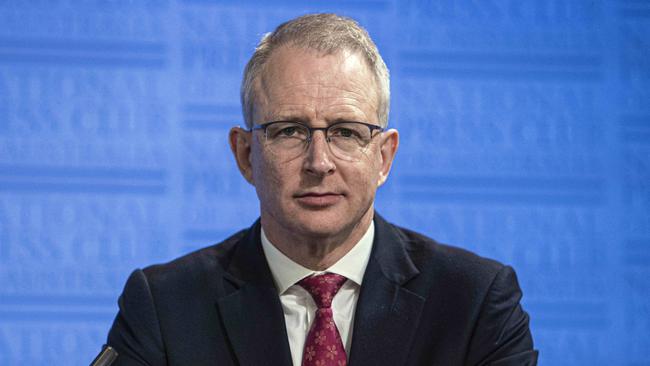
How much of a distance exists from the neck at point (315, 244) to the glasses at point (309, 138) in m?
0.18

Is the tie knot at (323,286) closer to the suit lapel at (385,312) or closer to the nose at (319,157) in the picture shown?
the suit lapel at (385,312)

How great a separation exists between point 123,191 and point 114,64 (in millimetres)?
439

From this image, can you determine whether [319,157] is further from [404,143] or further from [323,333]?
[404,143]

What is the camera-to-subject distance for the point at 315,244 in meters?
2.10

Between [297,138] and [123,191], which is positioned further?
[123,191]

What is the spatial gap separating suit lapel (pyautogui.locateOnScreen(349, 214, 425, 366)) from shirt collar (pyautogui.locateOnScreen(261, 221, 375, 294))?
Answer: 2 centimetres

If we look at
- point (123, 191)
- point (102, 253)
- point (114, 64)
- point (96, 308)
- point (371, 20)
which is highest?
point (371, 20)

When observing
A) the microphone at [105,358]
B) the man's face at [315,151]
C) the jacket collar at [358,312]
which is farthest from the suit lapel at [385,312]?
the microphone at [105,358]

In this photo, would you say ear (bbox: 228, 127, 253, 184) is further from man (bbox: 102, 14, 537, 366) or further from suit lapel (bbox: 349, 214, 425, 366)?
suit lapel (bbox: 349, 214, 425, 366)

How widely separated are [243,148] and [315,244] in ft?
0.98

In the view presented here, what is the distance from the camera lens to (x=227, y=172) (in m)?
3.12

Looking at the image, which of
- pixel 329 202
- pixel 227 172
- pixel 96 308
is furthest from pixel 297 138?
pixel 96 308

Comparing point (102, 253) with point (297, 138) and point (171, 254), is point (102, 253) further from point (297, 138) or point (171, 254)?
point (297, 138)

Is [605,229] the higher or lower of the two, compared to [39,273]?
higher
